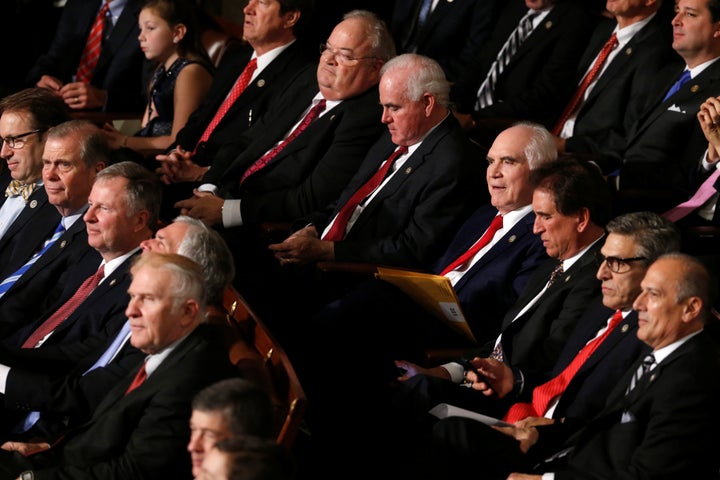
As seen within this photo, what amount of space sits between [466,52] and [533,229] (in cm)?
183

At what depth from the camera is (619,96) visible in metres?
4.82

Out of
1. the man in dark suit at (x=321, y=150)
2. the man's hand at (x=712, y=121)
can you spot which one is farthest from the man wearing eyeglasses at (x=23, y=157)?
the man's hand at (x=712, y=121)

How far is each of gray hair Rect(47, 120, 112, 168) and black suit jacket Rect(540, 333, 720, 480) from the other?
2.12m

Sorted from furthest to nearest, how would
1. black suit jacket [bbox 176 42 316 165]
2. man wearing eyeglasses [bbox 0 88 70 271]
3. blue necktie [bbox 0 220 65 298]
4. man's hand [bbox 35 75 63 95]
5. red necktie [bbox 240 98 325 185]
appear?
1. man's hand [bbox 35 75 63 95]
2. black suit jacket [bbox 176 42 316 165]
3. red necktie [bbox 240 98 325 185]
4. man wearing eyeglasses [bbox 0 88 70 271]
5. blue necktie [bbox 0 220 65 298]

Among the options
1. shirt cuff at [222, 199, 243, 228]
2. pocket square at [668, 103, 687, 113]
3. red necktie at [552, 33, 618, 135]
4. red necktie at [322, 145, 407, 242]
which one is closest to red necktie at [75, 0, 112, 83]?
shirt cuff at [222, 199, 243, 228]

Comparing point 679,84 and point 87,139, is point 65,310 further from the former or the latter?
point 679,84

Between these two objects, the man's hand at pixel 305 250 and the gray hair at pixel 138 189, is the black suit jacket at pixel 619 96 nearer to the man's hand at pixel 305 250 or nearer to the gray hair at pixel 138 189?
the man's hand at pixel 305 250

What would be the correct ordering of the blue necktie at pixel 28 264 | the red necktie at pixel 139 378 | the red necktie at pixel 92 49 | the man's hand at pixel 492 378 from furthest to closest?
the red necktie at pixel 92 49
the blue necktie at pixel 28 264
the man's hand at pixel 492 378
the red necktie at pixel 139 378

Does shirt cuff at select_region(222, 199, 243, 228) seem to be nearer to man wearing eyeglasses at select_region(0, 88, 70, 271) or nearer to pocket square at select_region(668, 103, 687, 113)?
man wearing eyeglasses at select_region(0, 88, 70, 271)

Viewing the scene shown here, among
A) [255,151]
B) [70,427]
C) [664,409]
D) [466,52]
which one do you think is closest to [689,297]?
[664,409]

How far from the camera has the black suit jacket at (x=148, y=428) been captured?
121 inches

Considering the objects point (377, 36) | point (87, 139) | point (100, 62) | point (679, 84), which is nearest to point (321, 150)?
point (377, 36)

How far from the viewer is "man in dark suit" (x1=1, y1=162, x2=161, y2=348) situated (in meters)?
3.97

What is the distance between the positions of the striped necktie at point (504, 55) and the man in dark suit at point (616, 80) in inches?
15.6
